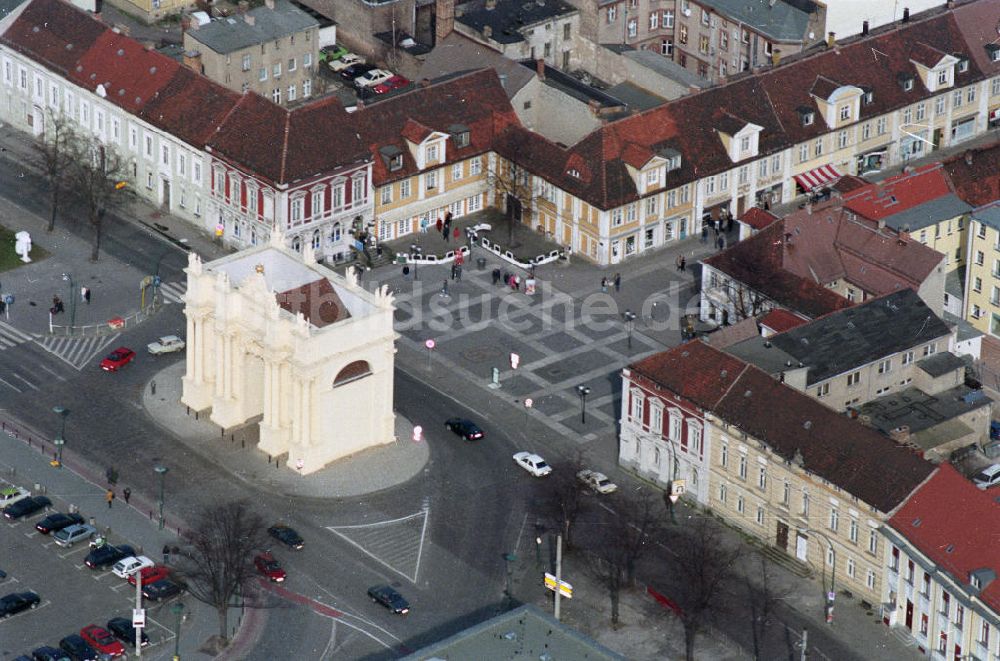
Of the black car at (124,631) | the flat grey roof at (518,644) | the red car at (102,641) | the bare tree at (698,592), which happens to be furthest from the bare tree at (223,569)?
the bare tree at (698,592)

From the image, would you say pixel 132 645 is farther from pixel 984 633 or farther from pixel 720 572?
pixel 984 633

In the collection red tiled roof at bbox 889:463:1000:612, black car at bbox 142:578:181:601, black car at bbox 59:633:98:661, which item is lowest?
black car at bbox 59:633:98:661

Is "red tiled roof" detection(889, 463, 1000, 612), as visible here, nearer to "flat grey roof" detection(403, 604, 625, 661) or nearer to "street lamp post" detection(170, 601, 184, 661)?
"flat grey roof" detection(403, 604, 625, 661)

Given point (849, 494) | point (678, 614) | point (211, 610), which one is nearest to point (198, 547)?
point (211, 610)

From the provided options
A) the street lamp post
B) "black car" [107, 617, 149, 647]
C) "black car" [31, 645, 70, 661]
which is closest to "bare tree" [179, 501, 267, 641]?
the street lamp post

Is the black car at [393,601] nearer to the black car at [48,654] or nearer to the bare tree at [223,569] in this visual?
the bare tree at [223,569]

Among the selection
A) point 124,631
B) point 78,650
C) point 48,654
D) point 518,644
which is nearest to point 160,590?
point 124,631
